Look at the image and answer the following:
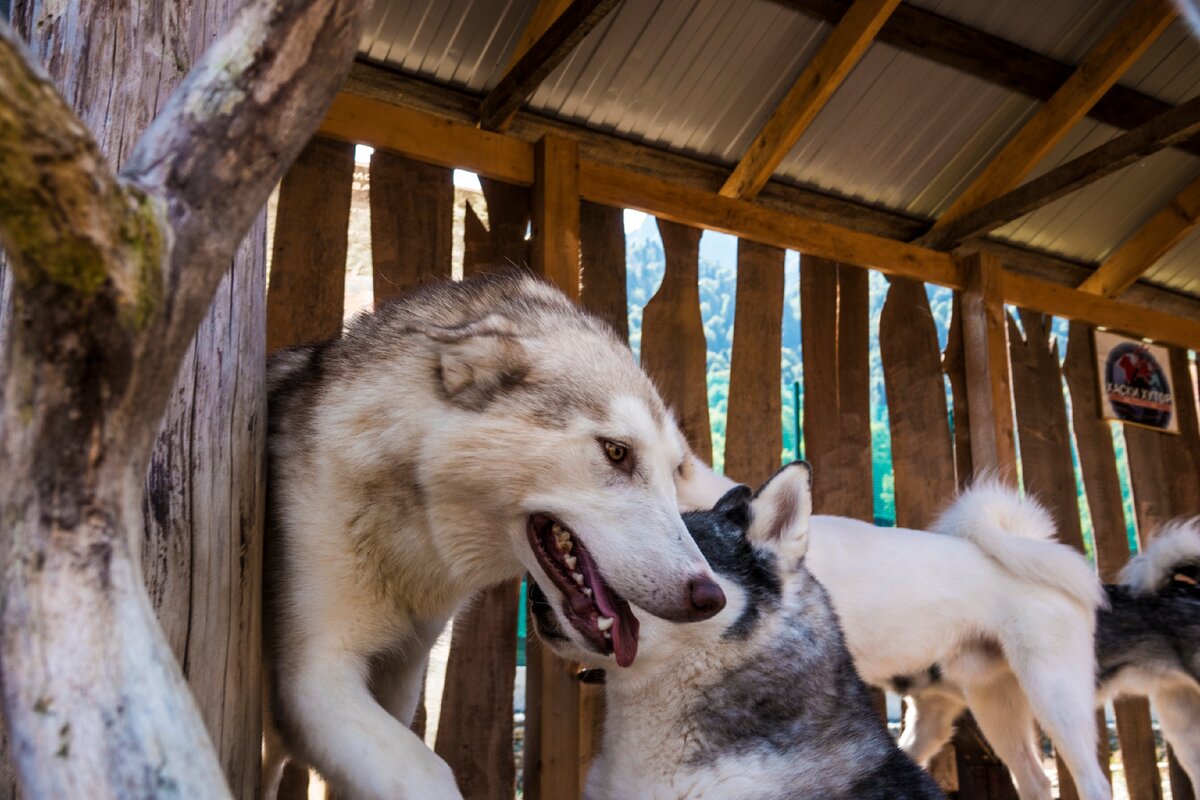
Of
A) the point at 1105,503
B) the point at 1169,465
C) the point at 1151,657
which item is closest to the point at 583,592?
the point at 1151,657

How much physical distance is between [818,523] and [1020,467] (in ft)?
7.99

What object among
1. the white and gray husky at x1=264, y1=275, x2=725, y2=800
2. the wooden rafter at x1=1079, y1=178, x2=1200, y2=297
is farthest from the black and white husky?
the wooden rafter at x1=1079, y1=178, x2=1200, y2=297

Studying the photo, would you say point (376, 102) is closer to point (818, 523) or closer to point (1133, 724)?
point (818, 523)

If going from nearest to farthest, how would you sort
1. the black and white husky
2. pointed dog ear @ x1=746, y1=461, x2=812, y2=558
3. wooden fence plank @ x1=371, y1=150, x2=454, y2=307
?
the black and white husky, pointed dog ear @ x1=746, y1=461, x2=812, y2=558, wooden fence plank @ x1=371, y1=150, x2=454, y2=307

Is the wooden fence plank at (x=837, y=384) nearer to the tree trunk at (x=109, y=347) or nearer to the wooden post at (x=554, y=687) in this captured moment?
the wooden post at (x=554, y=687)

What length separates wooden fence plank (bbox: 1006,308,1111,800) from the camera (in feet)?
20.2

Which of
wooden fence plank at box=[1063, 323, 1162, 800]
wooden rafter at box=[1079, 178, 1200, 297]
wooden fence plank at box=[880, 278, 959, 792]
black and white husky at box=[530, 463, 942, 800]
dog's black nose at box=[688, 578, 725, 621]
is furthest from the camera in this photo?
wooden rafter at box=[1079, 178, 1200, 297]

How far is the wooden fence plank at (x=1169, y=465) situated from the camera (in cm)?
668

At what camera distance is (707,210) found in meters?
5.40

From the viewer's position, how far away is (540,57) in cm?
455

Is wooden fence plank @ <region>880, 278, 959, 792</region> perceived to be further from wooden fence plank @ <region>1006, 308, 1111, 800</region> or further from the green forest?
the green forest

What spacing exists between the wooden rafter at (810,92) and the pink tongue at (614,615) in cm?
361

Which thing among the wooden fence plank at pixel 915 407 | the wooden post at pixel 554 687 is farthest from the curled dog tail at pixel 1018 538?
the wooden post at pixel 554 687

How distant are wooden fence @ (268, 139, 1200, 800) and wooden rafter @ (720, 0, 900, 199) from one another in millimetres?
Result: 407
